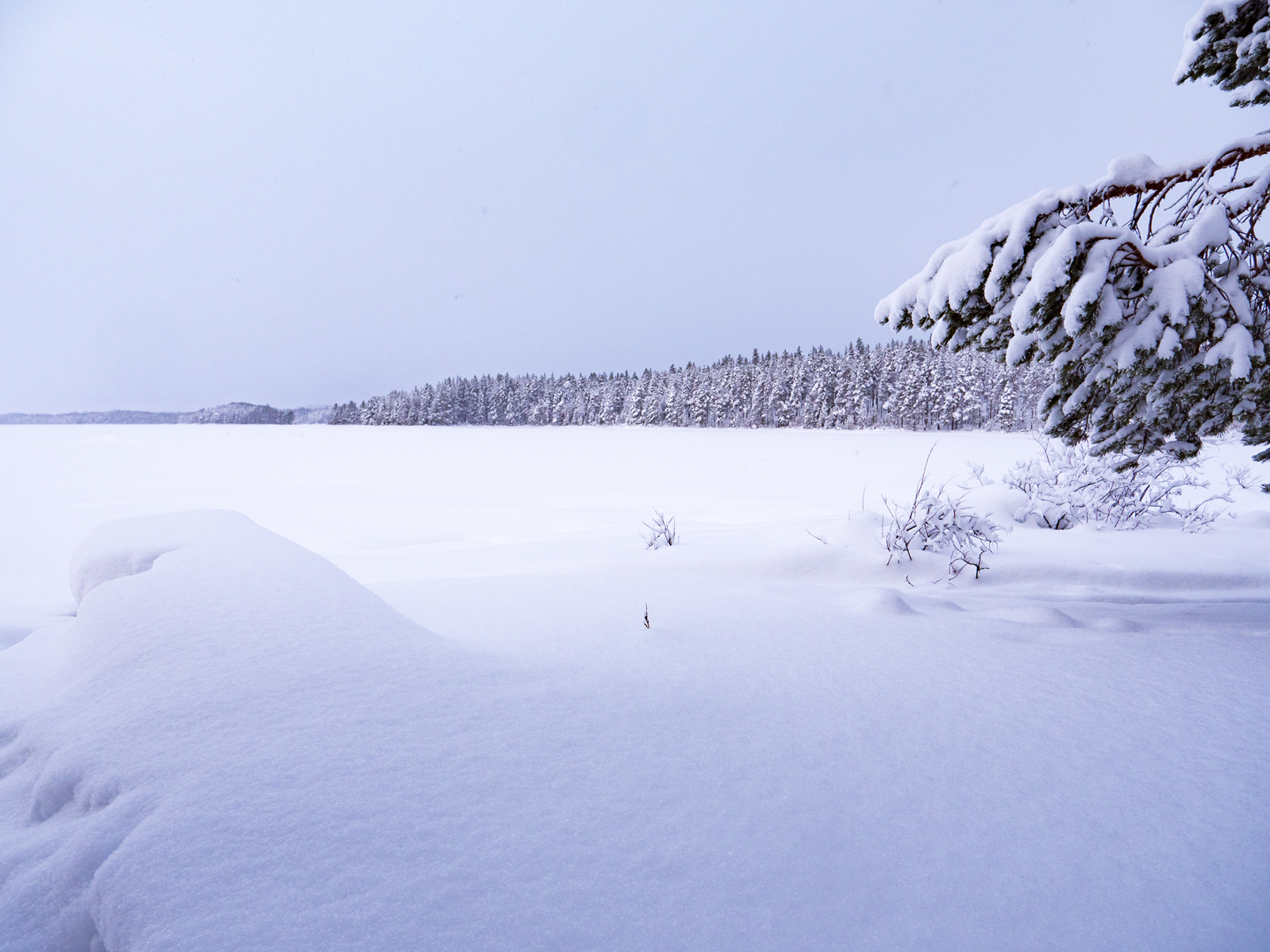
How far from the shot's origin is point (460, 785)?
1431 millimetres

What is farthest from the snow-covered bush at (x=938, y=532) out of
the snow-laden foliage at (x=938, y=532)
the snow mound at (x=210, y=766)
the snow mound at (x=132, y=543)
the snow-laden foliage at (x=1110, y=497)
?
the snow mound at (x=132, y=543)

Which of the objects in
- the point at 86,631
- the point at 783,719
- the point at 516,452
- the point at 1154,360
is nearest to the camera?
the point at 783,719

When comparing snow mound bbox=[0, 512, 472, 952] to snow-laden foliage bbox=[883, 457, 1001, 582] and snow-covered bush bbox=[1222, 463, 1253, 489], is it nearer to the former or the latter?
snow-laden foliage bbox=[883, 457, 1001, 582]

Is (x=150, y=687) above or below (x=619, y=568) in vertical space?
above

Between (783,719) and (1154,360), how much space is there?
108 inches

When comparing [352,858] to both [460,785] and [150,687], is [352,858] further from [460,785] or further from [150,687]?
[150,687]

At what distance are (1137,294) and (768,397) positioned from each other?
69.7m

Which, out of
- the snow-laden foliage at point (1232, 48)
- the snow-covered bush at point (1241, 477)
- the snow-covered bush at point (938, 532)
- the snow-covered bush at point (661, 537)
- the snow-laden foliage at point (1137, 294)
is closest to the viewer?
the snow-laden foliage at point (1137, 294)

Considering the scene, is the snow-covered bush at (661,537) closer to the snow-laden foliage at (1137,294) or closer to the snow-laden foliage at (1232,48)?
the snow-laden foliage at (1137,294)

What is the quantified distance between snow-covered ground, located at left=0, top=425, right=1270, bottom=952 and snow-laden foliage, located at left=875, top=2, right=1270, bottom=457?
4.35 feet

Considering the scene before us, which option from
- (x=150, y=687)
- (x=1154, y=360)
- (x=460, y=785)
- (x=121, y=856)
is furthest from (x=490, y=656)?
(x=1154, y=360)

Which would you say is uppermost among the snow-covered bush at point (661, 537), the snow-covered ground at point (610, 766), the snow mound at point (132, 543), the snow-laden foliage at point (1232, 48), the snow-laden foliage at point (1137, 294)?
the snow-laden foliage at point (1232, 48)

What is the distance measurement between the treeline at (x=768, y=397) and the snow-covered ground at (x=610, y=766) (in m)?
49.6

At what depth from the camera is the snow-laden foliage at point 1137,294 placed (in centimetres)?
274
